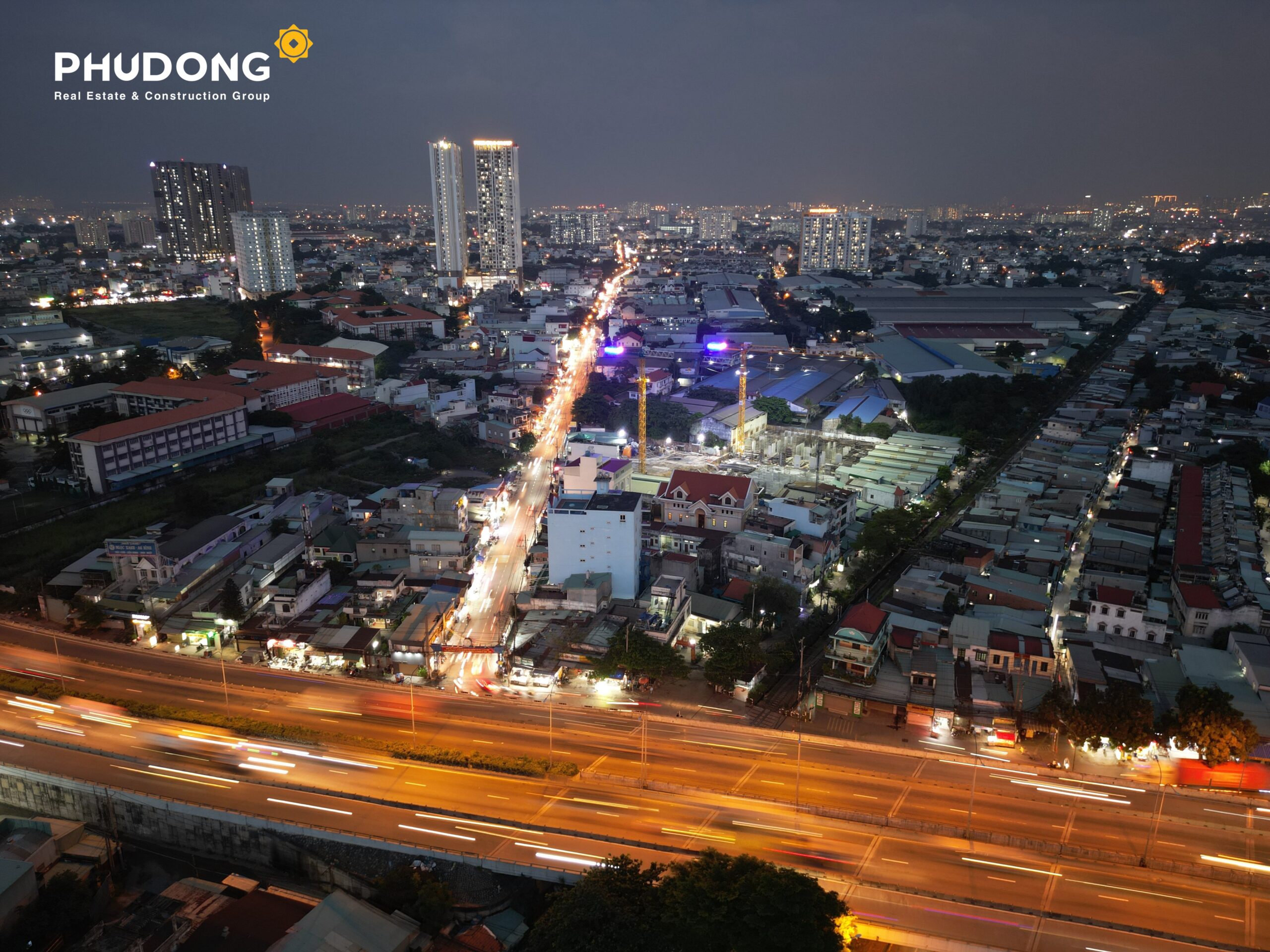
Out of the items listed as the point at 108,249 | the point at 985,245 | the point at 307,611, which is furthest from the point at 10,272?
the point at 985,245

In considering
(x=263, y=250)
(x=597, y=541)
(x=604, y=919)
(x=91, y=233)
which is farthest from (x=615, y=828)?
(x=91, y=233)

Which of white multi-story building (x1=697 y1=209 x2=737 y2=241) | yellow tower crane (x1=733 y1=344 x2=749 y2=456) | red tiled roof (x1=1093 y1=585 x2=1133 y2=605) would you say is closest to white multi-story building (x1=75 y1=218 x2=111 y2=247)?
white multi-story building (x1=697 y1=209 x2=737 y2=241)

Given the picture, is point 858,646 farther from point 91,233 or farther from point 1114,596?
point 91,233

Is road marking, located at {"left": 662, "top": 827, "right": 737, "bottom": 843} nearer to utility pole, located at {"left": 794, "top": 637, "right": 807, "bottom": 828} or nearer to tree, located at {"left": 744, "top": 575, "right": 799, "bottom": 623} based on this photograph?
utility pole, located at {"left": 794, "top": 637, "right": 807, "bottom": 828}

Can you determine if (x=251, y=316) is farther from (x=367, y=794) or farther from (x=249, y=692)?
(x=367, y=794)

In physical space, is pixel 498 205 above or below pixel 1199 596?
above

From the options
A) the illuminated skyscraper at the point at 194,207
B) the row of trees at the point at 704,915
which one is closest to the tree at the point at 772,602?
the row of trees at the point at 704,915
